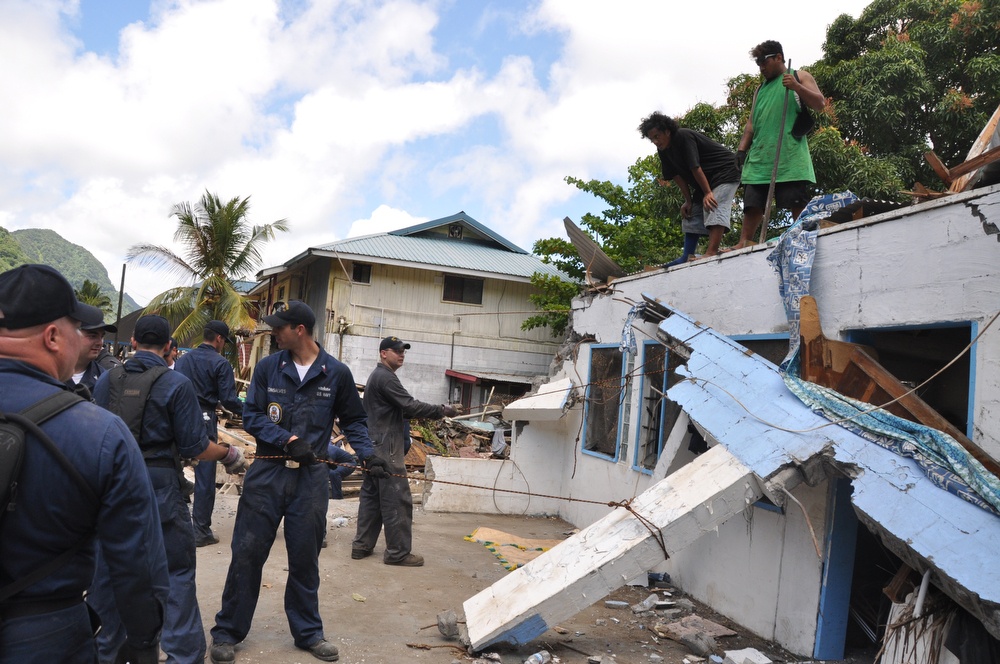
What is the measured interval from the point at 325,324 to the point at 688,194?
11654mm

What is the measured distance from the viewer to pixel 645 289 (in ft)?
25.5

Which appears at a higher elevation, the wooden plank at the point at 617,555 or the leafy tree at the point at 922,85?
the leafy tree at the point at 922,85

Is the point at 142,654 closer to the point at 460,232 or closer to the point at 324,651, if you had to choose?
the point at 324,651

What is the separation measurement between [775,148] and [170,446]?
17.9 ft

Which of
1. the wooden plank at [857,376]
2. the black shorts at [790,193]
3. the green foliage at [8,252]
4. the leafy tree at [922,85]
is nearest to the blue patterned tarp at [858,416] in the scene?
the wooden plank at [857,376]

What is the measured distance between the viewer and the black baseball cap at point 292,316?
4387 millimetres

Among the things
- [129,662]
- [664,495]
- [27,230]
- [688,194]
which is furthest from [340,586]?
[27,230]

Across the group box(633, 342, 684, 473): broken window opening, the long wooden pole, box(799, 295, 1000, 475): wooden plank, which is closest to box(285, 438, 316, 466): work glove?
box(799, 295, 1000, 475): wooden plank

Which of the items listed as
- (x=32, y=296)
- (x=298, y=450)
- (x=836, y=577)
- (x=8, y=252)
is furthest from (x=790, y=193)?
(x=8, y=252)

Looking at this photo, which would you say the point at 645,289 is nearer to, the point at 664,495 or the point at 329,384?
the point at 664,495

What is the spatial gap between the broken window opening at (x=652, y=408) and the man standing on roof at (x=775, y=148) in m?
1.47

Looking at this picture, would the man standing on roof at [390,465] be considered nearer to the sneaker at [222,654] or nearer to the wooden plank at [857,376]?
the sneaker at [222,654]

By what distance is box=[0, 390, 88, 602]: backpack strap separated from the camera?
182 centimetres

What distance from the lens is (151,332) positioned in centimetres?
399
